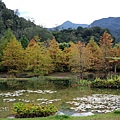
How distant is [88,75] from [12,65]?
432 inches

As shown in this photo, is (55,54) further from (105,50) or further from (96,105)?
(96,105)

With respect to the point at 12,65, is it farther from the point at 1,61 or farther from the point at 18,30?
the point at 18,30

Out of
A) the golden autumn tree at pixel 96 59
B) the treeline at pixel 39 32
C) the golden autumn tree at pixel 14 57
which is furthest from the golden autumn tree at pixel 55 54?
the treeline at pixel 39 32

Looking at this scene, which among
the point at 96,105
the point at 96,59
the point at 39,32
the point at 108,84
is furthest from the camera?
the point at 39,32

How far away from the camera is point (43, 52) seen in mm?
38156

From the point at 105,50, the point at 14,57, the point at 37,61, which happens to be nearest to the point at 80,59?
the point at 105,50

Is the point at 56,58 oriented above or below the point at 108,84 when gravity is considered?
above

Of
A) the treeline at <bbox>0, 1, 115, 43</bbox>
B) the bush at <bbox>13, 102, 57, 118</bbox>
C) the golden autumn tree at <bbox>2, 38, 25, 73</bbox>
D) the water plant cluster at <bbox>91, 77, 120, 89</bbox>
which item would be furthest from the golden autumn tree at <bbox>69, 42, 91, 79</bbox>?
the treeline at <bbox>0, 1, 115, 43</bbox>

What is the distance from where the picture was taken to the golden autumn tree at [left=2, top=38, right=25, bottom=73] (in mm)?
35906

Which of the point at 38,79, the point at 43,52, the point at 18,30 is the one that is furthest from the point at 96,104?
the point at 18,30

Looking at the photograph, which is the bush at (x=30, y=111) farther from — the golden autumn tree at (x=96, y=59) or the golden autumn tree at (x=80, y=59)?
the golden autumn tree at (x=96, y=59)

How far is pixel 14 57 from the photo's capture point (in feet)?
118

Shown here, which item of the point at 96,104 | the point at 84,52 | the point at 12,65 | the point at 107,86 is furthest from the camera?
the point at 12,65

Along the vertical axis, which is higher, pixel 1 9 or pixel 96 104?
pixel 1 9
